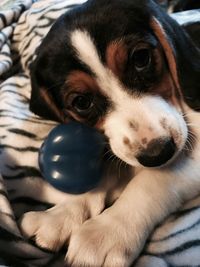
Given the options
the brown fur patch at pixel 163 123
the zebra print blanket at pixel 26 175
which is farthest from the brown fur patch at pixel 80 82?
the zebra print blanket at pixel 26 175

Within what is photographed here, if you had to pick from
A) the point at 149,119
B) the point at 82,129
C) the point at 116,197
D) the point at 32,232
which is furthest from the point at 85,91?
the point at 32,232

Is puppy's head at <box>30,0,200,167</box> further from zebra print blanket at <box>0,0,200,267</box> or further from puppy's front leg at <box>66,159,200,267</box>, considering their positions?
zebra print blanket at <box>0,0,200,267</box>

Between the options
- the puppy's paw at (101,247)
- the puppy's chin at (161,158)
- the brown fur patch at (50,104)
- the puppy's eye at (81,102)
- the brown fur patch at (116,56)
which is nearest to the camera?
the puppy's paw at (101,247)

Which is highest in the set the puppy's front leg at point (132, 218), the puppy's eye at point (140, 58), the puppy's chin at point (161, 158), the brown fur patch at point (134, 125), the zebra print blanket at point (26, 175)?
the puppy's eye at point (140, 58)

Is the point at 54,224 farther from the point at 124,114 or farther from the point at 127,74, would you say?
the point at 127,74

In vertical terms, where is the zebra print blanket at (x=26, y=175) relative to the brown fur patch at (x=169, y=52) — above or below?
below

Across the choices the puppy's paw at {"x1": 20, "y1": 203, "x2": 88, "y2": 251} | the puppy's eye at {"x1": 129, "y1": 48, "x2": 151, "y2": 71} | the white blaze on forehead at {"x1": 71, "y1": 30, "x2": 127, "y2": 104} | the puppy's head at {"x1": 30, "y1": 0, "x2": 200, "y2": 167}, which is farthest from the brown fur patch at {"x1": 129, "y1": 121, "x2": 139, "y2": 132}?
the puppy's paw at {"x1": 20, "y1": 203, "x2": 88, "y2": 251}

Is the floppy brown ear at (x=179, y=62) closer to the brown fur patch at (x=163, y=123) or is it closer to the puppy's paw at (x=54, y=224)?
the brown fur patch at (x=163, y=123)
